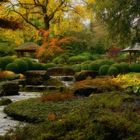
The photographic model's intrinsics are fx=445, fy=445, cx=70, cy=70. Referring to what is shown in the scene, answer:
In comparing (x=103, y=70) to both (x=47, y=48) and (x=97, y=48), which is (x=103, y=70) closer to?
(x=47, y=48)

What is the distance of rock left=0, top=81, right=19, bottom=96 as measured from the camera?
19312mm

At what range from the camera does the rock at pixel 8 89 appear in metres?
19.3

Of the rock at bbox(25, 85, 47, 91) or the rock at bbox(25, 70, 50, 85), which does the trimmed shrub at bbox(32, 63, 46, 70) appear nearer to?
the rock at bbox(25, 70, 50, 85)

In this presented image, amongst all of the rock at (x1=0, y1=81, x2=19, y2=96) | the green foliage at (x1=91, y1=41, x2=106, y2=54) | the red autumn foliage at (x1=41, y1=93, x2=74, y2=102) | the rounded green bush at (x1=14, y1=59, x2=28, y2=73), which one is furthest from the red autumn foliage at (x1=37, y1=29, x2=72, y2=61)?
the red autumn foliage at (x1=41, y1=93, x2=74, y2=102)

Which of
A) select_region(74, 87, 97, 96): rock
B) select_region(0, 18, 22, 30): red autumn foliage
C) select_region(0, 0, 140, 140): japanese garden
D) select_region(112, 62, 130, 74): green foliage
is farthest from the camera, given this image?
select_region(112, 62, 130, 74): green foliage

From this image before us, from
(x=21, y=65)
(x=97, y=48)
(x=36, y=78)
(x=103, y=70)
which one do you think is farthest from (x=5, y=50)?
(x=36, y=78)

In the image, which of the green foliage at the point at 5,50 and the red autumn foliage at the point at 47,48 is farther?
the green foliage at the point at 5,50

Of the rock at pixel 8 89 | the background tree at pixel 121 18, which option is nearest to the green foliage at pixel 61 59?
the background tree at pixel 121 18

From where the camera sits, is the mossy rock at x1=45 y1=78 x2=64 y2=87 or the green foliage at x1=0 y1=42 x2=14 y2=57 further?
the green foliage at x1=0 y1=42 x2=14 y2=57

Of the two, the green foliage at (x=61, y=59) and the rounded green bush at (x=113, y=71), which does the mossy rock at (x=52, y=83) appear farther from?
the green foliage at (x=61, y=59)

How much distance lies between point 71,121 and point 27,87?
49.5ft

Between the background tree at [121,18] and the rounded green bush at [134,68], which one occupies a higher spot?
the background tree at [121,18]

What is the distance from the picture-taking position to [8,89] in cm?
1953

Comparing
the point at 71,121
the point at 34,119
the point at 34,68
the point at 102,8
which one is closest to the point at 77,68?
the point at 34,68
